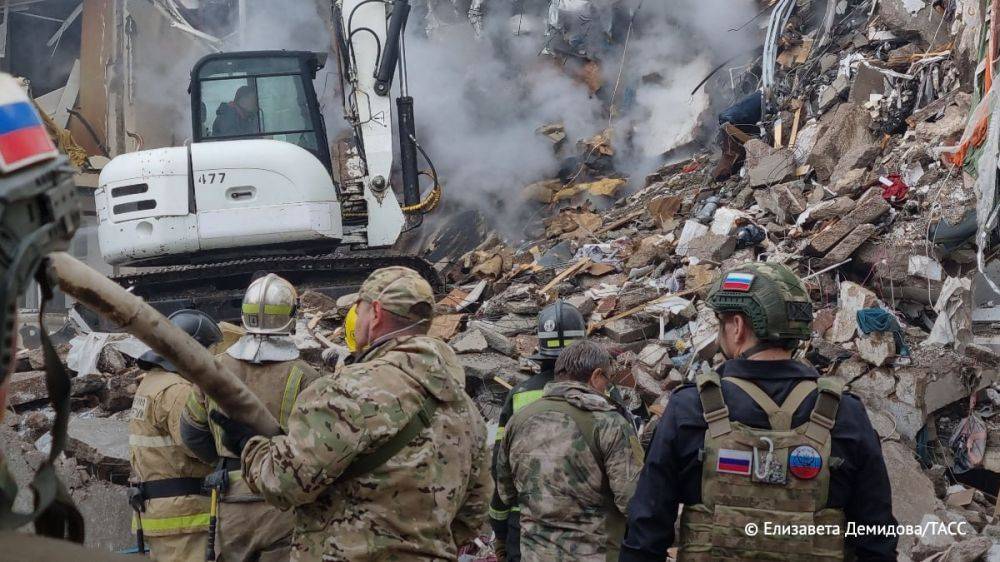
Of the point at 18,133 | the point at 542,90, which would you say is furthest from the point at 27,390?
the point at 542,90

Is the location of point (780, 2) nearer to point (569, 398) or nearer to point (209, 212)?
point (209, 212)

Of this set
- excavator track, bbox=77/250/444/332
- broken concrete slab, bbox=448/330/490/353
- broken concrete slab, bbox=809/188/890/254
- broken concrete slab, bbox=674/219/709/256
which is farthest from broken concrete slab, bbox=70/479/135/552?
broken concrete slab, bbox=674/219/709/256

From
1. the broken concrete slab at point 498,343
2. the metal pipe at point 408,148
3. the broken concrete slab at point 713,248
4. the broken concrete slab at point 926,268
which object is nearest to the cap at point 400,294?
the broken concrete slab at point 498,343

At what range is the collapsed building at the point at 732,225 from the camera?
6672 millimetres

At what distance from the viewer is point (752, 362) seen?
2.64 metres

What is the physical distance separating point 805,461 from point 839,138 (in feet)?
29.9

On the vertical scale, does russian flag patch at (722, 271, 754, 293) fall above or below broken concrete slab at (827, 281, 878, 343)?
above

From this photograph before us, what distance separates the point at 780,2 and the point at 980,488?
9.61 m

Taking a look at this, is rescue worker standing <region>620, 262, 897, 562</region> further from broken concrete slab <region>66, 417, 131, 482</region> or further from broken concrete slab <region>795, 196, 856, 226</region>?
broken concrete slab <region>795, 196, 856, 226</region>

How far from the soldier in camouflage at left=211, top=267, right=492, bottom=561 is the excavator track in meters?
6.71

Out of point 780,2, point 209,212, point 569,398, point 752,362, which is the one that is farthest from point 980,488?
point 780,2

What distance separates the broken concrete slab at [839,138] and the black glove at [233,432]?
9.03 m

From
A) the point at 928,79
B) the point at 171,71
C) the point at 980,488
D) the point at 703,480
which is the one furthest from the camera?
the point at 171,71

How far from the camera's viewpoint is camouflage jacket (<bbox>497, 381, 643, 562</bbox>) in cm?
361
